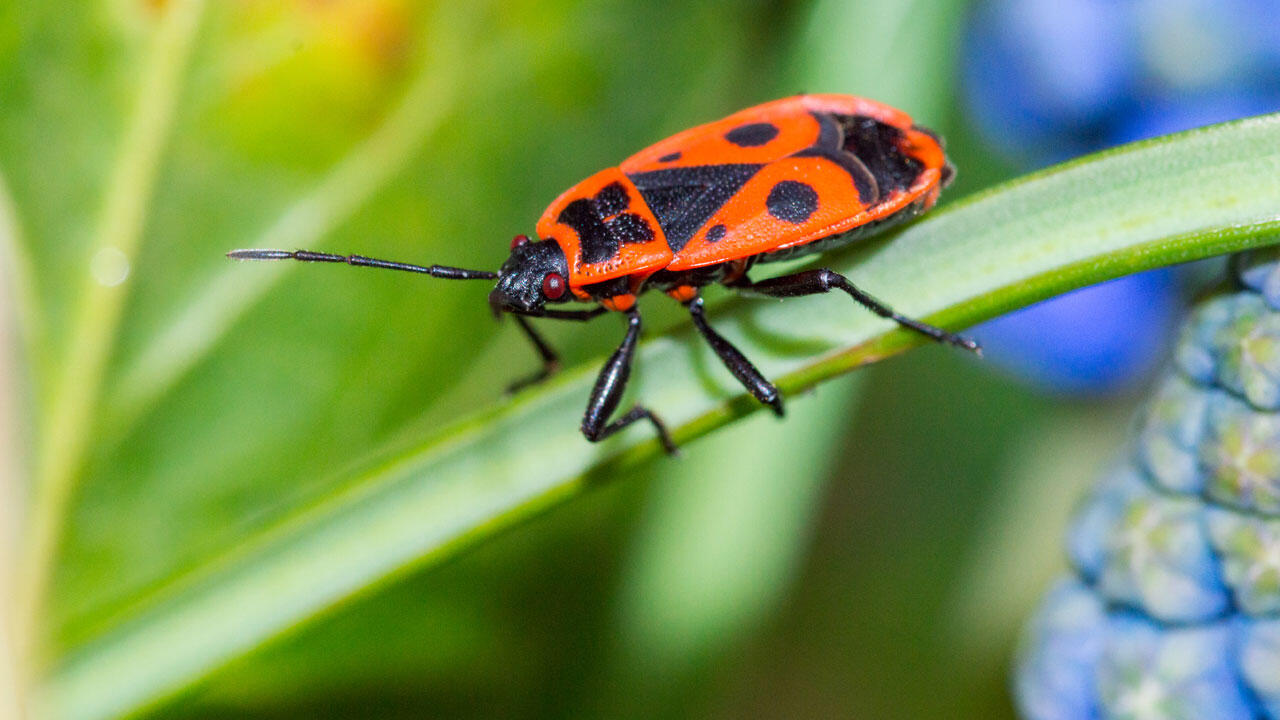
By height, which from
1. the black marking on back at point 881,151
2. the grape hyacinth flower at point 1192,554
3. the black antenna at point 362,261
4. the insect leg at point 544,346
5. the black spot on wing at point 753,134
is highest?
the black antenna at point 362,261

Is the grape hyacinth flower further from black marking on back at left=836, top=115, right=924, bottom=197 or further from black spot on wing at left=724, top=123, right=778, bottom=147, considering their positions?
black spot on wing at left=724, top=123, right=778, bottom=147

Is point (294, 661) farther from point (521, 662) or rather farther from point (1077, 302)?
point (1077, 302)

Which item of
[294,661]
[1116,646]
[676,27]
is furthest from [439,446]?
[676,27]

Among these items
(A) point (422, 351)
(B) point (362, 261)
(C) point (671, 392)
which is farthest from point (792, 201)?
(A) point (422, 351)

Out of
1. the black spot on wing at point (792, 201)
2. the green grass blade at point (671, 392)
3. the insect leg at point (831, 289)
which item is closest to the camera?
the green grass blade at point (671, 392)

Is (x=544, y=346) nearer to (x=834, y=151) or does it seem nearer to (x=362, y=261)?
(x=362, y=261)

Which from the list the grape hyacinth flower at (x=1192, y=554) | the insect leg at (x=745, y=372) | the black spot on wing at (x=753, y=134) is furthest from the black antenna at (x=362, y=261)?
the grape hyacinth flower at (x=1192, y=554)

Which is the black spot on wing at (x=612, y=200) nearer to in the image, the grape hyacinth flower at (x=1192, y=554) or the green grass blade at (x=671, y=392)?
the green grass blade at (x=671, y=392)
